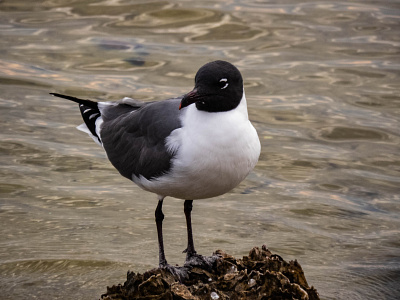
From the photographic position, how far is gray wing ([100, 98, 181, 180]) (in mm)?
5156

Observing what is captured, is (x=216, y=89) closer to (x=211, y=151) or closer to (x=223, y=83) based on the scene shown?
(x=223, y=83)

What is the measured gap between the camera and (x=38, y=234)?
6520 millimetres

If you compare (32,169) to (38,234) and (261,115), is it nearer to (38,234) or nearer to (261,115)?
(38,234)

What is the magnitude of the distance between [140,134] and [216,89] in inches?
A: 38.9

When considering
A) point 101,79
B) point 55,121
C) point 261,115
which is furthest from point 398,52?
point 55,121

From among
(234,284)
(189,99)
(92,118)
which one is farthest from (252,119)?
(234,284)

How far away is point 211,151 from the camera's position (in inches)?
189

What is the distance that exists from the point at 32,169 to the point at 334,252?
133 inches

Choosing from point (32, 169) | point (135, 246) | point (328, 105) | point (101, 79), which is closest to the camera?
point (135, 246)

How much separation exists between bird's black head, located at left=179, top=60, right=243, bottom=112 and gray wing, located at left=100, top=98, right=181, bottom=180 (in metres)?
0.33

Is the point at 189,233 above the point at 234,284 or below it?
below

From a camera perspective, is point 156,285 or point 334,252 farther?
point 334,252

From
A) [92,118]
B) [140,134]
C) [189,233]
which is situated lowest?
[189,233]

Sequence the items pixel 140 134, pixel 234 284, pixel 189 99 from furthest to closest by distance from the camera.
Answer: pixel 140 134 < pixel 189 99 < pixel 234 284
